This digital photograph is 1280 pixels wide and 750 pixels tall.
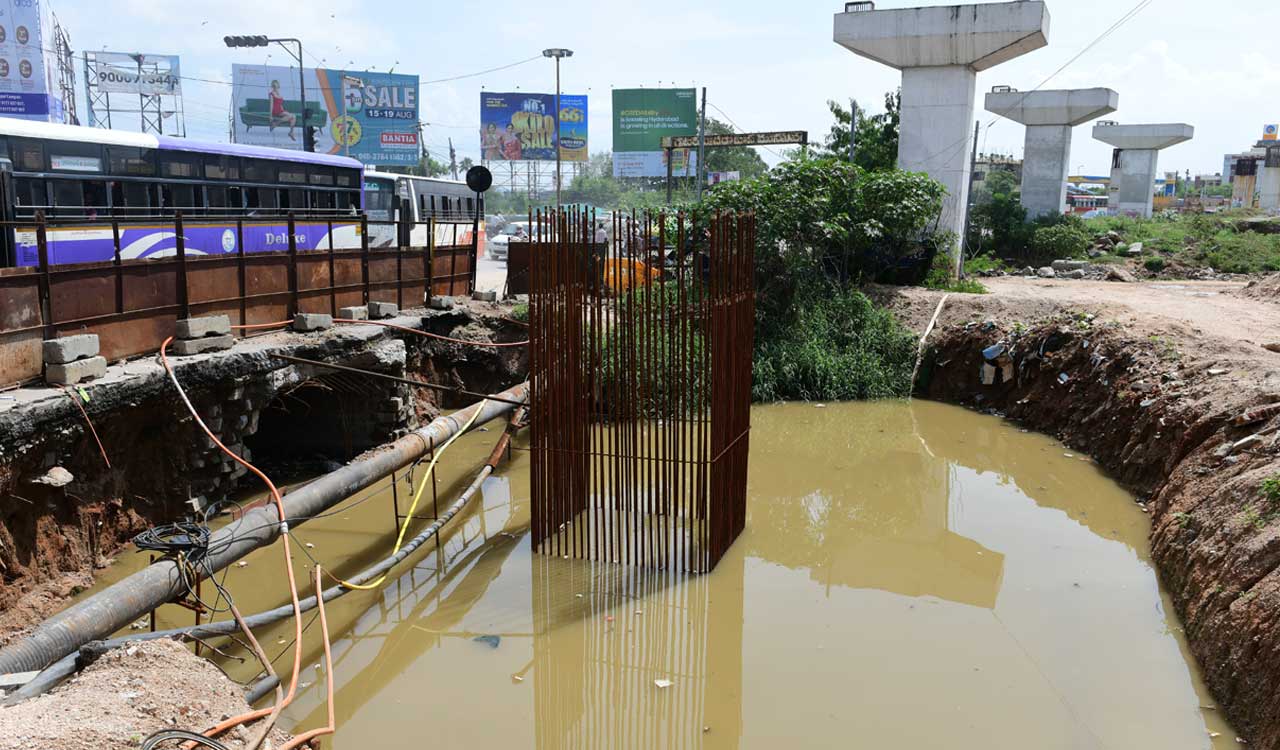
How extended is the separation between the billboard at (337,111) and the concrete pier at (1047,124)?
24363 millimetres

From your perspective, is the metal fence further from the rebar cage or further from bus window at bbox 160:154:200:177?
the rebar cage

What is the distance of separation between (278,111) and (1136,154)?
131 ft

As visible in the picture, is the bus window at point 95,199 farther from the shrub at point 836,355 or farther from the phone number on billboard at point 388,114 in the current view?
the phone number on billboard at point 388,114

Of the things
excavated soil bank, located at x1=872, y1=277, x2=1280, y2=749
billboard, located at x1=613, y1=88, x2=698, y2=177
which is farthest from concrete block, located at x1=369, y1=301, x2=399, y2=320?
billboard, located at x1=613, y1=88, x2=698, y2=177

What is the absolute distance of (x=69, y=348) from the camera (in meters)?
7.28

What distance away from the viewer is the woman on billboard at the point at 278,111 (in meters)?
39.2

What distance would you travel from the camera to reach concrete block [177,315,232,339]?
870cm

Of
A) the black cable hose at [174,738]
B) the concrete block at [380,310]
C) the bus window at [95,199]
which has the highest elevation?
the bus window at [95,199]

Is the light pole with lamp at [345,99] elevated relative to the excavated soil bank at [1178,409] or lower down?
elevated

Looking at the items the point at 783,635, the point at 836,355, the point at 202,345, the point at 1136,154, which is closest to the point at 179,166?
the point at 202,345

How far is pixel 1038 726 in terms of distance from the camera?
214 inches

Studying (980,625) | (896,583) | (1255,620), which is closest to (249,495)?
(896,583)

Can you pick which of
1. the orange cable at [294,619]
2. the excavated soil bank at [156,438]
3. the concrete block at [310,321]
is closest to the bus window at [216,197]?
the excavated soil bank at [156,438]

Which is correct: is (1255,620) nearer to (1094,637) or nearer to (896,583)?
(1094,637)
